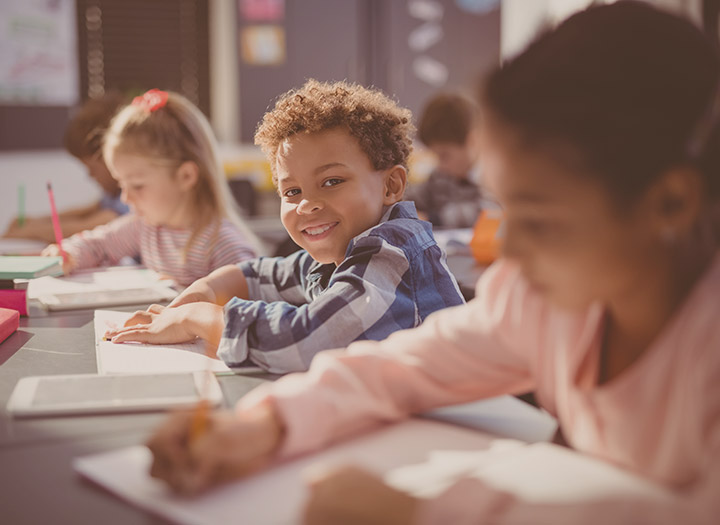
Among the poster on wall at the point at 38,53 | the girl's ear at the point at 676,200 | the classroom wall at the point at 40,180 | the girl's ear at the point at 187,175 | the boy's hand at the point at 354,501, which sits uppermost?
the poster on wall at the point at 38,53

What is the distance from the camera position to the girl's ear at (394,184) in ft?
4.49

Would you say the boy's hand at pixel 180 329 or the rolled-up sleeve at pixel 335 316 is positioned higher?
the rolled-up sleeve at pixel 335 316

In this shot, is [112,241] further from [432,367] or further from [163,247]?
[432,367]

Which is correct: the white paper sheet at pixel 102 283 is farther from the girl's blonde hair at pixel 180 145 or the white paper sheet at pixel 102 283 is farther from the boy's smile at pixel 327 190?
the boy's smile at pixel 327 190

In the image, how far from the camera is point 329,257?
51.9 inches

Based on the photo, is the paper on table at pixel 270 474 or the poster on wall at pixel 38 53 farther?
the poster on wall at pixel 38 53

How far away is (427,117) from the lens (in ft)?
11.9

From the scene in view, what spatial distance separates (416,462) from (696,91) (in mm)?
373

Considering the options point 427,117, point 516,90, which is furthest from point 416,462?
point 427,117

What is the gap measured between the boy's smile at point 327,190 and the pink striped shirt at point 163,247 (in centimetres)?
50

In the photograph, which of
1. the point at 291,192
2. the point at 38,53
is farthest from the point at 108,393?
the point at 38,53

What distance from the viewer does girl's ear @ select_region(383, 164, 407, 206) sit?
53.8 inches

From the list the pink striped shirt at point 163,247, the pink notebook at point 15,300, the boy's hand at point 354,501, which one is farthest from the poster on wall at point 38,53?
the boy's hand at point 354,501

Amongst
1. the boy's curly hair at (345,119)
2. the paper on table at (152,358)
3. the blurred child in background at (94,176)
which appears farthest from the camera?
the blurred child in background at (94,176)
